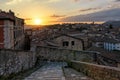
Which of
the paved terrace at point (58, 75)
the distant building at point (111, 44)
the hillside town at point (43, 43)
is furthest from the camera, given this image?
the distant building at point (111, 44)

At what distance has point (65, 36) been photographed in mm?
56375

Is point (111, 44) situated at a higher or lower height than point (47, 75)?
higher

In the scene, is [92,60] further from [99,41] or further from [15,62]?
[99,41]

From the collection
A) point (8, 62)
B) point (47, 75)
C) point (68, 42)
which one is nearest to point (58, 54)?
point (47, 75)

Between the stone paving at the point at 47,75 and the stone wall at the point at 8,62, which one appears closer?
the stone wall at the point at 8,62

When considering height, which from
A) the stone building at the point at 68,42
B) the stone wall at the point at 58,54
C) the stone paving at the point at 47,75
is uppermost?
the stone building at the point at 68,42

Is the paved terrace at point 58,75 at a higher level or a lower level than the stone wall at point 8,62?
lower

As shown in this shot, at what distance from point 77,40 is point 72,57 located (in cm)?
2429

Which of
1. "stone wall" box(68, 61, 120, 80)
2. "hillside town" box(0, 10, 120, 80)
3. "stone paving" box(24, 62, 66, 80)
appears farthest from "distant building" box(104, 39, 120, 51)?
"stone wall" box(68, 61, 120, 80)

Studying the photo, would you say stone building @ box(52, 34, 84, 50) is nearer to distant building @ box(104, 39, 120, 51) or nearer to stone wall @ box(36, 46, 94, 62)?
stone wall @ box(36, 46, 94, 62)

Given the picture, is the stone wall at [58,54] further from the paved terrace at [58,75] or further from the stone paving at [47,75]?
the paved terrace at [58,75]

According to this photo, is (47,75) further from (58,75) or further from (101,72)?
(101,72)

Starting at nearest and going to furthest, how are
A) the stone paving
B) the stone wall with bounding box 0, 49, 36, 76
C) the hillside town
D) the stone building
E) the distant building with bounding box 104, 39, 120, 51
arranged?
the stone wall with bounding box 0, 49, 36, 76
the stone paving
the hillside town
the stone building
the distant building with bounding box 104, 39, 120, 51

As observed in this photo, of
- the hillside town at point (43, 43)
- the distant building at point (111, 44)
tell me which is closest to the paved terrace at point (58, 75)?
the hillside town at point (43, 43)
